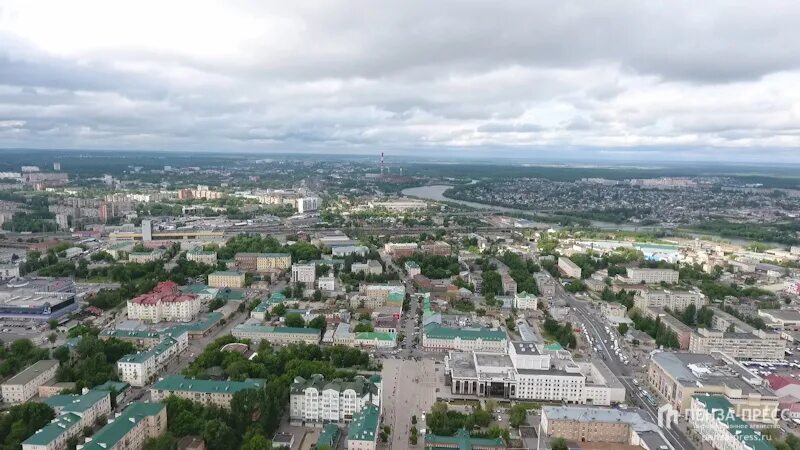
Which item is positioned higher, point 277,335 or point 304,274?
point 304,274

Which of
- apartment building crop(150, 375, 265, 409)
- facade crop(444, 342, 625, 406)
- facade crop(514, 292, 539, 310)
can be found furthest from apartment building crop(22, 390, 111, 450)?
facade crop(514, 292, 539, 310)

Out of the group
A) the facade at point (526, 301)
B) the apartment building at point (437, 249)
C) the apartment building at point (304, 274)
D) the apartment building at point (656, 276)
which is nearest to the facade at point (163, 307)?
the apartment building at point (304, 274)

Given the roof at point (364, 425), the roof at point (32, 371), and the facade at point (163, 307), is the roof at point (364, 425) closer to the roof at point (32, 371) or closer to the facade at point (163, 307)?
the roof at point (32, 371)

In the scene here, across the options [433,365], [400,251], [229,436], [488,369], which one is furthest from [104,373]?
[400,251]

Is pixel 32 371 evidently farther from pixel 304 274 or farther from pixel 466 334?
pixel 304 274

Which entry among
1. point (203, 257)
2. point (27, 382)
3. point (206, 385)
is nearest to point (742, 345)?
point (206, 385)

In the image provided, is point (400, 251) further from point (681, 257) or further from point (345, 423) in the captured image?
point (345, 423)
